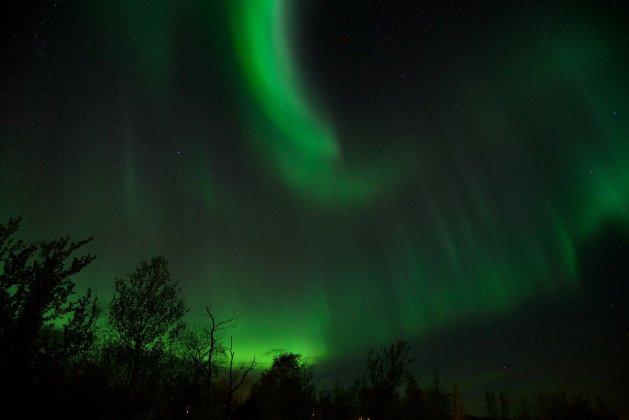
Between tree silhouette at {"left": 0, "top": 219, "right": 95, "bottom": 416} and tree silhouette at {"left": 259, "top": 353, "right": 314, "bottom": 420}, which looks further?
tree silhouette at {"left": 259, "top": 353, "right": 314, "bottom": 420}

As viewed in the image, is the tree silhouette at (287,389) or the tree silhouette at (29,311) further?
the tree silhouette at (287,389)

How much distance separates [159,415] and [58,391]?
14.1ft

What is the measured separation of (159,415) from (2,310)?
14.9 ft

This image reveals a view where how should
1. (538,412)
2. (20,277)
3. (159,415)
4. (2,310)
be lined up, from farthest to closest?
(538,412) < (159,415) < (20,277) < (2,310)

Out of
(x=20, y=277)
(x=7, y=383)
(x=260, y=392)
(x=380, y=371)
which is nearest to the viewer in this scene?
(x=7, y=383)

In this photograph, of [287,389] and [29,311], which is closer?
[29,311]

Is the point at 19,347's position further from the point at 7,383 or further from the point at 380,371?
the point at 380,371

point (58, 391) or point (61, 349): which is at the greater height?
point (61, 349)

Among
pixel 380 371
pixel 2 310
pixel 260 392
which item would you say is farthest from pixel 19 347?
pixel 260 392

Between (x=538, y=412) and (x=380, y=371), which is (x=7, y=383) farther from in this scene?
(x=538, y=412)

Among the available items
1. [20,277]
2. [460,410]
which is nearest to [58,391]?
[20,277]

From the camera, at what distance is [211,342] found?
2150 centimetres

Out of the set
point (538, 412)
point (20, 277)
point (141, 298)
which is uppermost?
point (141, 298)

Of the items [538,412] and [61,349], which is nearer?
[61,349]
